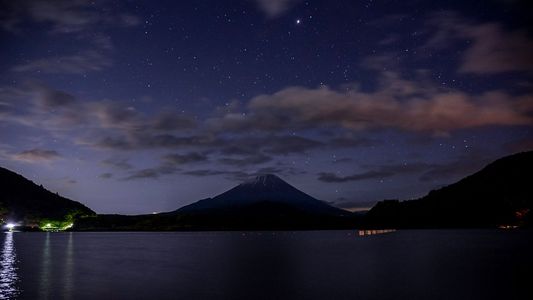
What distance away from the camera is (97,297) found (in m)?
34.6

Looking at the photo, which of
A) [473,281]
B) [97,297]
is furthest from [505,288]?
[97,297]

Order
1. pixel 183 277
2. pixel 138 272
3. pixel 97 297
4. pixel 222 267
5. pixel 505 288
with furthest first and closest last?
1. pixel 222 267
2. pixel 138 272
3. pixel 183 277
4. pixel 505 288
5. pixel 97 297

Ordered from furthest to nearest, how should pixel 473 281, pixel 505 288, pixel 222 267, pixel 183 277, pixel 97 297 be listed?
pixel 222 267
pixel 183 277
pixel 473 281
pixel 505 288
pixel 97 297

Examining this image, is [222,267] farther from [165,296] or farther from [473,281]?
[473,281]

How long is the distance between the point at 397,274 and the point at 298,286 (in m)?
14.6

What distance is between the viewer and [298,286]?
40156 mm

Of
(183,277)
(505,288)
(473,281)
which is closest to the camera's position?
(505,288)

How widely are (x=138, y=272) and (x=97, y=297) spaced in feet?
61.4

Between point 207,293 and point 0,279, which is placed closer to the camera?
point 207,293

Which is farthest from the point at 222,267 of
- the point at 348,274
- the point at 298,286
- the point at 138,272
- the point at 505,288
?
the point at 505,288

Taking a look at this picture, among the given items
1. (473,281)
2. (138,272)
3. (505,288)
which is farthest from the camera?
(138,272)

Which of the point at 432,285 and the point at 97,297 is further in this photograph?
the point at 432,285

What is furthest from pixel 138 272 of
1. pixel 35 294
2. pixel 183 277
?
pixel 35 294

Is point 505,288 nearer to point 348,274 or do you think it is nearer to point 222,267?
point 348,274
